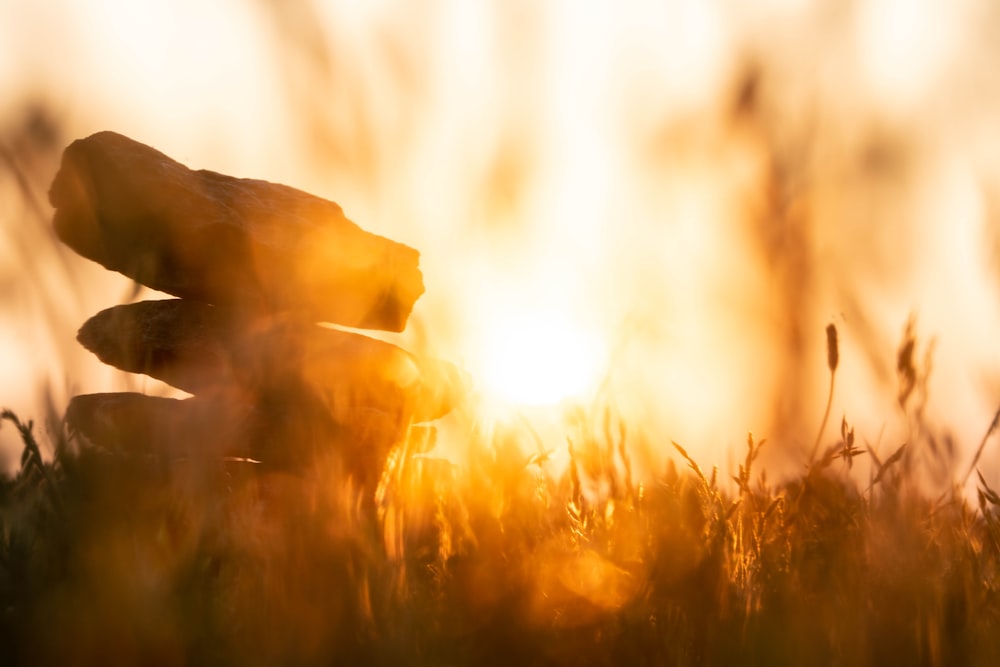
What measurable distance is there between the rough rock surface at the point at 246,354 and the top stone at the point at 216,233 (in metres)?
0.44

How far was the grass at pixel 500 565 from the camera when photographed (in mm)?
1913

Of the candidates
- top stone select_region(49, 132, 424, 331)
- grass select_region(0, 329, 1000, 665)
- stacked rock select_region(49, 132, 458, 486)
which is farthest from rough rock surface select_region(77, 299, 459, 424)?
top stone select_region(49, 132, 424, 331)

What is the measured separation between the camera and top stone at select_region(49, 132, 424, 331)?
12406 mm

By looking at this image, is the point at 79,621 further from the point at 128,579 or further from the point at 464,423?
the point at 464,423

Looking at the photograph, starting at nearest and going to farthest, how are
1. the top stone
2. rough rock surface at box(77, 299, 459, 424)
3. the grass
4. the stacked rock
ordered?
the grass, rough rock surface at box(77, 299, 459, 424), the stacked rock, the top stone

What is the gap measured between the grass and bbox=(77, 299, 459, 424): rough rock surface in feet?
0.78

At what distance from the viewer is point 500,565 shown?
226 cm

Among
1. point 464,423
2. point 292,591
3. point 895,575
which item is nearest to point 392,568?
point 292,591

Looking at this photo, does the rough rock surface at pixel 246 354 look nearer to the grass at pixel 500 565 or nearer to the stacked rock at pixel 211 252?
the stacked rock at pixel 211 252

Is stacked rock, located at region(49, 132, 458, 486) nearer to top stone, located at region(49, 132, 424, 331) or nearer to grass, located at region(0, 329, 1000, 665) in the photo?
top stone, located at region(49, 132, 424, 331)

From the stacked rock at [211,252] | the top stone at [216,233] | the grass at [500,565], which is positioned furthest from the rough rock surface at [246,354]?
the top stone at [216,233]

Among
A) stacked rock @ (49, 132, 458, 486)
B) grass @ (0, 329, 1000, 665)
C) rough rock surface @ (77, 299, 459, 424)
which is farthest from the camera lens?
stacked rock @ (49, 132, 458, 486)

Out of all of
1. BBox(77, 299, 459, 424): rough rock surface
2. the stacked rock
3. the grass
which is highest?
the stacked rock

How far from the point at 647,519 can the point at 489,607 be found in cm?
42
